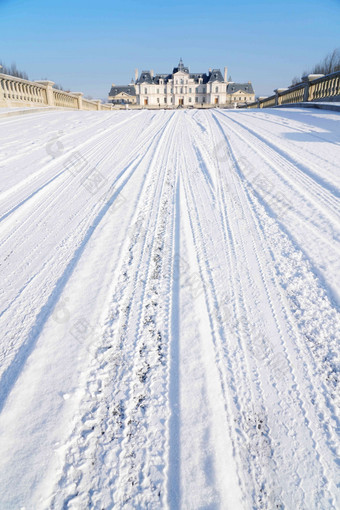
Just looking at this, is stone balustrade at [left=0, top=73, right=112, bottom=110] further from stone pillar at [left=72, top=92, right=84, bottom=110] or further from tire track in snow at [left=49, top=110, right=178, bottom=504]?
→ tire track in snow at [left=49, top=110, right=178, bottom=504]

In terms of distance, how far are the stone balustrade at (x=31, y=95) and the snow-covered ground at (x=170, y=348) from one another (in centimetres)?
1134

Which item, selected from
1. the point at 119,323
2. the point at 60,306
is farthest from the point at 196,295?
the point at 60,306

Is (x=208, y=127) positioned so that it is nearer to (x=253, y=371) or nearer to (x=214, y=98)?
(x=253, y=371)

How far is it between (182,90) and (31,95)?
231 feet

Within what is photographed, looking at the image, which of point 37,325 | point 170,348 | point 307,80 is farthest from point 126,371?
point 307,80

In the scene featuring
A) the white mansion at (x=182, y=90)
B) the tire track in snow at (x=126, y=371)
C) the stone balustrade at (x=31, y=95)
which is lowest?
the tire track in snow at (x=126, y=371)

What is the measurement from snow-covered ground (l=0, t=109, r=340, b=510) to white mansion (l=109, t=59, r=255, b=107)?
7907 centimetres

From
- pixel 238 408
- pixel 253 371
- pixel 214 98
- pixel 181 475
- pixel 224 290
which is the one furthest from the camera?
pixel 214 98

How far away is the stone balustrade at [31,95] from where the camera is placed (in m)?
12.1

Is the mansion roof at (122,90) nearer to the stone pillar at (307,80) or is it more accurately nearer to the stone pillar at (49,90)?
the stone pillar at (49,90)

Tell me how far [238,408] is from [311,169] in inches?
165

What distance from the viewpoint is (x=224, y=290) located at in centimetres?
218

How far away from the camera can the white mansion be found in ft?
238

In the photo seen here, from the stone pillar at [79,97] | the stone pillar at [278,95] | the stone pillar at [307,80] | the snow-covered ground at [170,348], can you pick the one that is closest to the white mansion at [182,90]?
the stone pillar at [278,95]
